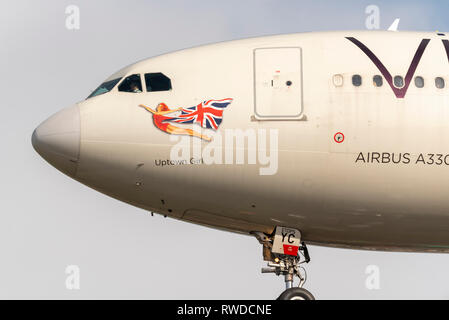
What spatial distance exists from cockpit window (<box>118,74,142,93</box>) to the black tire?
631 centimetres

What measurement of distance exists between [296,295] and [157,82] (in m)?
6.41

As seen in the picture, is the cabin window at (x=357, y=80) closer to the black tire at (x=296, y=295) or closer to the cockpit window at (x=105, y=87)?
the black tire at (x=296, y=295)

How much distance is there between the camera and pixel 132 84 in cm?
2350

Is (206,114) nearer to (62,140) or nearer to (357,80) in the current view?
(62,140)

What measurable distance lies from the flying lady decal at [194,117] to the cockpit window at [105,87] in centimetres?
177

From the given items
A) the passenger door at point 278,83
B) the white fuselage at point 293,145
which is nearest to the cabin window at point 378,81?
the white fuselage at point 293,145

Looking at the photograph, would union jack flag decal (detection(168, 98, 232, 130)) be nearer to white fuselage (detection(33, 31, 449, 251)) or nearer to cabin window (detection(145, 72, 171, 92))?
white fuselage (detection(33, 31, 449, 251))

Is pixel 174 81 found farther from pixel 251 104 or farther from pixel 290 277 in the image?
pixel 290 277

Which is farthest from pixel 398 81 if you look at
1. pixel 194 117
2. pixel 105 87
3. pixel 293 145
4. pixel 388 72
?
pixel 105 87

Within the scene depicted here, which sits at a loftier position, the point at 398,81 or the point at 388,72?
the point at 388,72

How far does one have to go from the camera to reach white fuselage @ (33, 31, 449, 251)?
22.0 m

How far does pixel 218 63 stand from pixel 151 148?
2.93 meters
